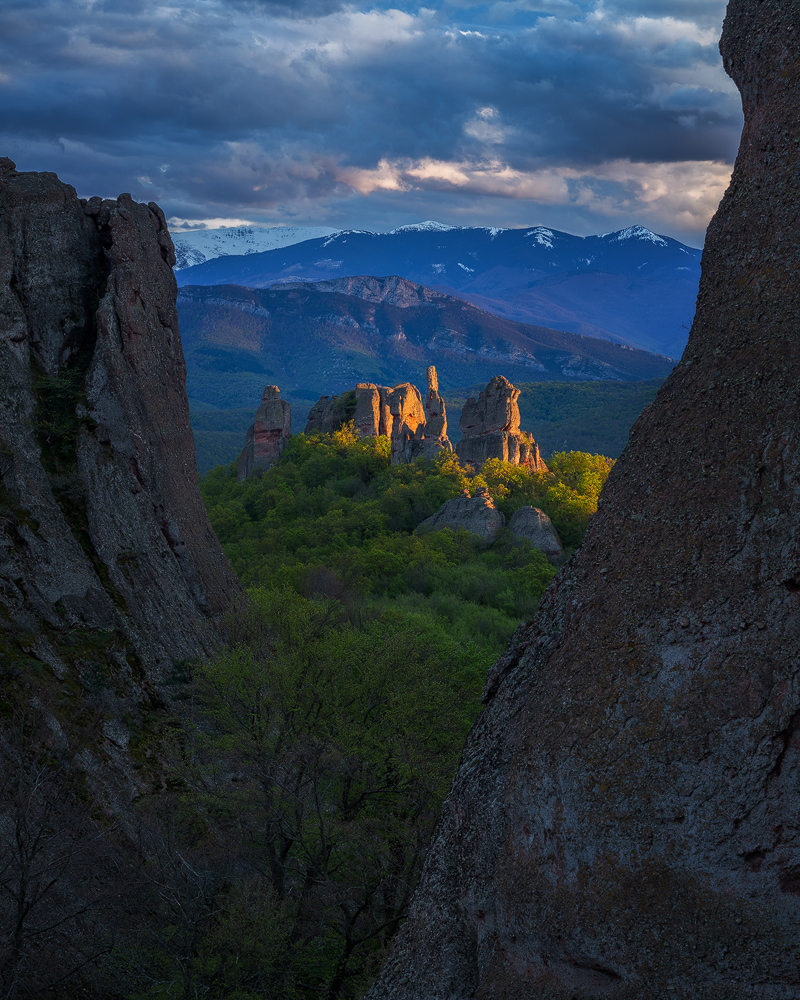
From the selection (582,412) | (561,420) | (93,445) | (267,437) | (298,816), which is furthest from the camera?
(582,412)

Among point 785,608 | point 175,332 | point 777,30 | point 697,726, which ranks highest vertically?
point 777,30

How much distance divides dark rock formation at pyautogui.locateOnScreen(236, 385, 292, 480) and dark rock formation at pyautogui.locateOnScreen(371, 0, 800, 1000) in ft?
207

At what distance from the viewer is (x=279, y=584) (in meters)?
37.7

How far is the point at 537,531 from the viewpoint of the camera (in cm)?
4656

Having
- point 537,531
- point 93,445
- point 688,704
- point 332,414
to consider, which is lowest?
point 537,531

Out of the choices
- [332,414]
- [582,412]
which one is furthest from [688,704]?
[582,412]

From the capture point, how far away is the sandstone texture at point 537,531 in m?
45.9

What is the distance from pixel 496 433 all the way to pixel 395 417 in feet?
43.4

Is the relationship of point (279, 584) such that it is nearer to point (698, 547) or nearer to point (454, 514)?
point (454, 514)

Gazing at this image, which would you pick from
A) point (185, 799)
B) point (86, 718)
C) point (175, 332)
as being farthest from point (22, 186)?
point (185, 799)

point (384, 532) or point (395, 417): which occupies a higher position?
point (395, 417)

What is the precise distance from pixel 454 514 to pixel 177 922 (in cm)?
3655

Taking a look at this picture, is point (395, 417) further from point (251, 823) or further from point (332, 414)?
point (251, 823)

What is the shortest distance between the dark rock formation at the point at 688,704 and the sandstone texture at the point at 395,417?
2305 inches
